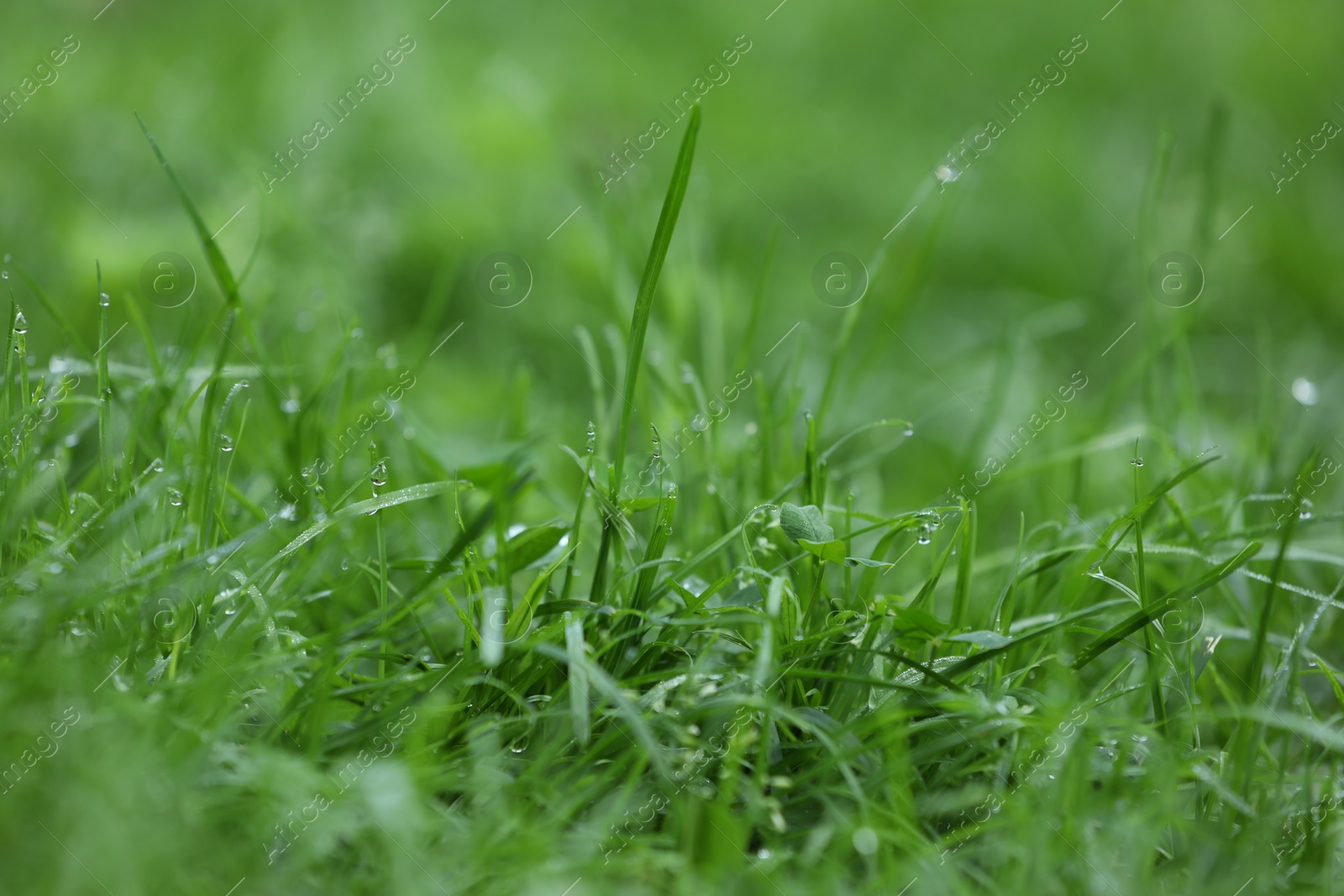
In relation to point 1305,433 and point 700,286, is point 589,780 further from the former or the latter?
point 1305,433

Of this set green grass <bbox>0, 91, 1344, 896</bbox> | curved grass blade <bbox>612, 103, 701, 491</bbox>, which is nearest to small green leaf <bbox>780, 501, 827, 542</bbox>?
green grass <bbox>0, 91, 1344, 896</bbox>

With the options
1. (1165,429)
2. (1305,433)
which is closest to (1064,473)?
(1165,429)

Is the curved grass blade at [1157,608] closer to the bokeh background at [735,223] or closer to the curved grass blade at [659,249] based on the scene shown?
the bokeh background at [735,223]

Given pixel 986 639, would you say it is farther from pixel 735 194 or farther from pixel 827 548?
pixel 735 194

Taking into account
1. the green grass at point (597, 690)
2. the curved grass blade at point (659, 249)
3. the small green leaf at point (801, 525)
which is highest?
the curved grass blade at point (659, 249)

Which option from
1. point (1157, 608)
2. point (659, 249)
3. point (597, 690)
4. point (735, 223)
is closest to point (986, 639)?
point (1157, 608)

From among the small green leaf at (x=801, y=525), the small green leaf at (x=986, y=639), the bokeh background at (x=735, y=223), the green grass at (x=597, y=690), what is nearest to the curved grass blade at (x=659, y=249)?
the green grass at (x=597, y=690)
